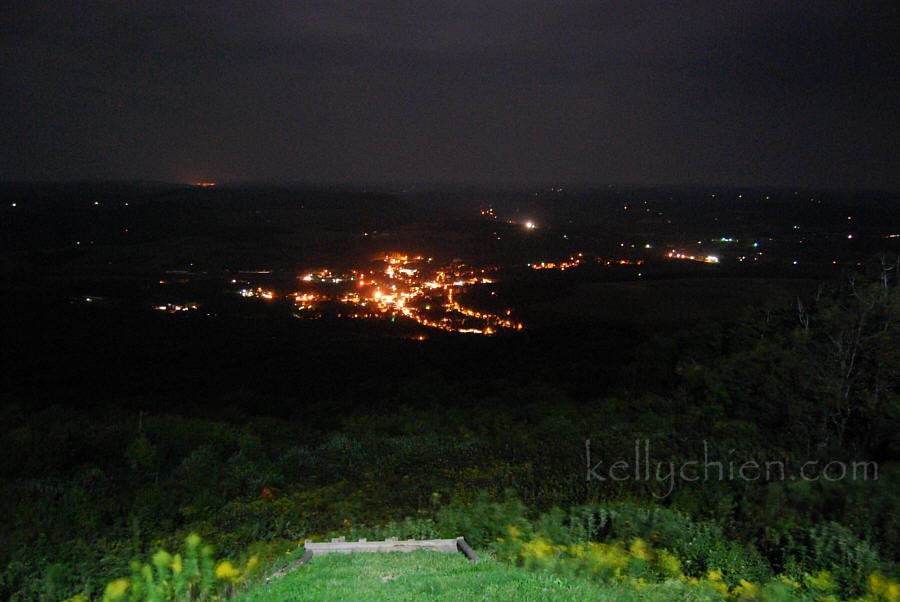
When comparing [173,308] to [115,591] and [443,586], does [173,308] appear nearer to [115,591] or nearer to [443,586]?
[115,591]

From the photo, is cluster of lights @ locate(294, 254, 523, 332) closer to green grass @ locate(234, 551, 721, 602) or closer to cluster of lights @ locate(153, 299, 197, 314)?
cluster of lights @ locate(153, 299, 197, 314)

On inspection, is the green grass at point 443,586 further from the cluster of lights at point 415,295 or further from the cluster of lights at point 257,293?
the cluster of lights at point 257,293

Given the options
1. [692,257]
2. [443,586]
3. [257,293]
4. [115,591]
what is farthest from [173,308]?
[692,257]

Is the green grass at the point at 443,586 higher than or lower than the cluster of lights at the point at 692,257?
higher

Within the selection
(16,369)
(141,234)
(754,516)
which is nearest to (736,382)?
(754,516)

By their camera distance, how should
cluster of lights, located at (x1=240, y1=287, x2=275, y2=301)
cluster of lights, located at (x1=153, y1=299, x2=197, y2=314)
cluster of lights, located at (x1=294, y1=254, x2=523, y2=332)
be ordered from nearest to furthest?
cluster of lights, located at (x1=153, y1=299, x2=197, y2=314), cluster of lights, located at (x1=294, y1=254, x2=523, y2=332), cluster of lights, located at (x1=240, y1=287, x2=275, y2=301)

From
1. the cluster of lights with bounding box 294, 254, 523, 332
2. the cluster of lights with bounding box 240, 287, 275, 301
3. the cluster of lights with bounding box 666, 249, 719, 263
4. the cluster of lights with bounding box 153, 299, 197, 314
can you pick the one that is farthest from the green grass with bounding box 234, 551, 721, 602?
the cluster of lights with bounding box 666, 249, 719, 263

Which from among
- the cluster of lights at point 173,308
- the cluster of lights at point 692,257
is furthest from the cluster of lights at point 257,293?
the cluster of lights at point 692,257

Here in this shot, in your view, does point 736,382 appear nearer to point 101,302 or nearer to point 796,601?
point 796,601
